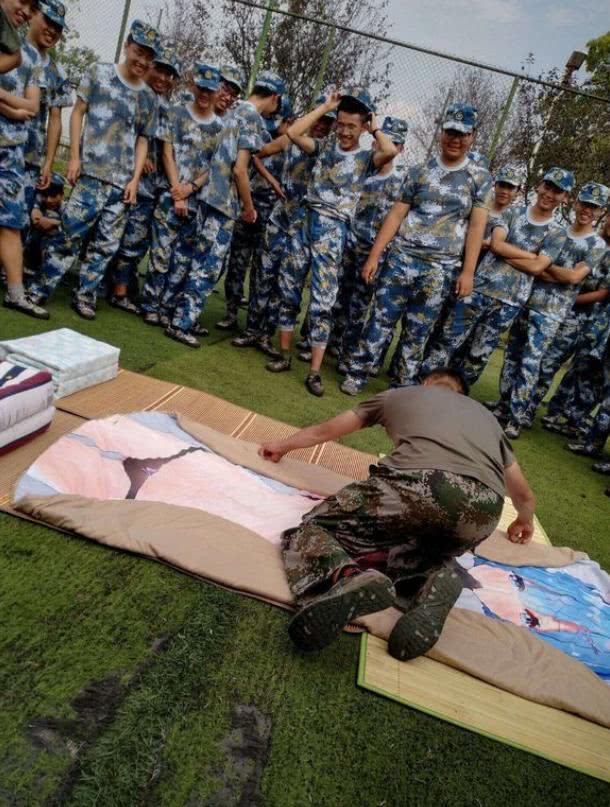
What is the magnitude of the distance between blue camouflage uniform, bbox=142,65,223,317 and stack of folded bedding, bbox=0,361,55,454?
255 centimetres

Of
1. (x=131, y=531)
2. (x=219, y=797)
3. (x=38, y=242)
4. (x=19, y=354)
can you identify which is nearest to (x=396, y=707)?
(x=219, y=797)

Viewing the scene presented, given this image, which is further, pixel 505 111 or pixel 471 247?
pixel 505 111

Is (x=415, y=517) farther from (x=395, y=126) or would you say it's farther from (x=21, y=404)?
(x=395, y=126)

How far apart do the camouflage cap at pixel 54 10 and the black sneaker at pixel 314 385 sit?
9.68 ft

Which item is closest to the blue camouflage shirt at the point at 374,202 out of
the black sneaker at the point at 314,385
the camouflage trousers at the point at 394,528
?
the black sneaker at the point at 314,385

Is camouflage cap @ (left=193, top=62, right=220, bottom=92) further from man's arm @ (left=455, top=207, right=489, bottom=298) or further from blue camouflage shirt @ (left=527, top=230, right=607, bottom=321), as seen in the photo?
blue camouflage shirt @ (left=527, top=230, right=607, bottom=321)

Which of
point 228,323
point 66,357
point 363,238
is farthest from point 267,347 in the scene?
point 66,357

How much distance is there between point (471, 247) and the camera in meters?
4.54

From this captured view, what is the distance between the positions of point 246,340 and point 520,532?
9.95ft

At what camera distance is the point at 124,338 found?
4.49 m

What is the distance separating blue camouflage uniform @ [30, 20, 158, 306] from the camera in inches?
171

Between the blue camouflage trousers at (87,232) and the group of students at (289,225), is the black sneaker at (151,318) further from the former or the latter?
the blue camouflage trousers at (87,232)

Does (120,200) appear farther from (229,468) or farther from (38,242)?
(229,468)

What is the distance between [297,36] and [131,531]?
9.91 m
